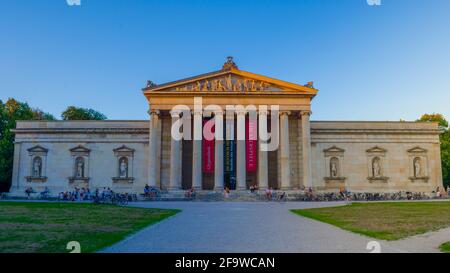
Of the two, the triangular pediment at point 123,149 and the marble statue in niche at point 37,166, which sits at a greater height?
the triangular pediment at point 123,149

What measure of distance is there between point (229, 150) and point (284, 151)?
7453 millimetres

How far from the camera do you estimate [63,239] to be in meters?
12.6

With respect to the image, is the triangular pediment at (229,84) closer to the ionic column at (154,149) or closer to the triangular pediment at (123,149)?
the ionic column at (154,149)

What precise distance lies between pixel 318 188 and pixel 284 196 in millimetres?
10263

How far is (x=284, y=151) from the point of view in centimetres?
5169

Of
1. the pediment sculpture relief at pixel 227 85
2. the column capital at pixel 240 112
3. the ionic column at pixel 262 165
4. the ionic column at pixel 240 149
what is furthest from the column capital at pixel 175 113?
the ionic column at pixel 262 165

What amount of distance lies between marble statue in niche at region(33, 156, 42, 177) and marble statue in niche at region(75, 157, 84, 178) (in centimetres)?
515

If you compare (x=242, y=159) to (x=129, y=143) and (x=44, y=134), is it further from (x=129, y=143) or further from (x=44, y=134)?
(x=44, y=134)

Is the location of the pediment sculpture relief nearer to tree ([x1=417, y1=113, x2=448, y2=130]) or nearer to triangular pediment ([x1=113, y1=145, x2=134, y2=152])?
triangular pediment ([x1=113, y1=145, x2=134, y2=152])

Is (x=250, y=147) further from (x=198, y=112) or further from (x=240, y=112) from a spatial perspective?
(x=198, y=112)

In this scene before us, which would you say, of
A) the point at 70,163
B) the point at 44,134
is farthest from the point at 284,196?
the point at 44,134

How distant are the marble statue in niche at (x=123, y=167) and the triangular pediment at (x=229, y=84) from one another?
11176 millimetres

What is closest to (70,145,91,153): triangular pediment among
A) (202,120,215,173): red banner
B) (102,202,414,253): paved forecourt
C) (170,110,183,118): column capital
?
(170,110,183,118): column capital

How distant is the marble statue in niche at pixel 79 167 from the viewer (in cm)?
5594
